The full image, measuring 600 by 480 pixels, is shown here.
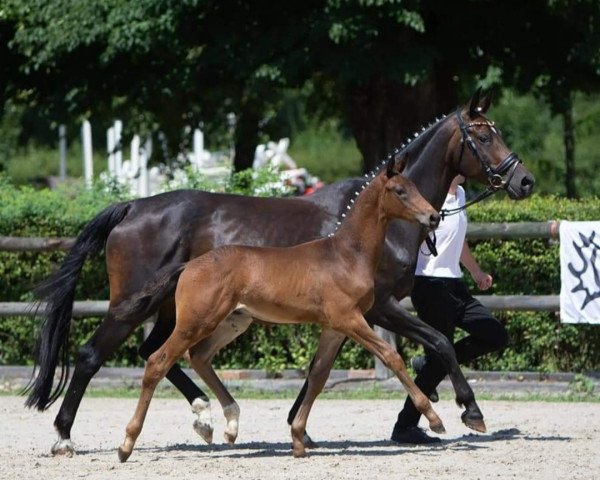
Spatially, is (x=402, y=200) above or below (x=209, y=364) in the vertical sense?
above

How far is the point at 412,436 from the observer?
8.20 m

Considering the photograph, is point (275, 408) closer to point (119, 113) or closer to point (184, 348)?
point (184, 348)

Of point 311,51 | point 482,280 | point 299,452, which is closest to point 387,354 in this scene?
point 299,452

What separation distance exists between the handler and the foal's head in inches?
35.3

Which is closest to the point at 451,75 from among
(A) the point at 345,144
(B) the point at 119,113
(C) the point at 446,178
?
(B) the point at 119,113

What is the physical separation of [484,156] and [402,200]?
109 cm

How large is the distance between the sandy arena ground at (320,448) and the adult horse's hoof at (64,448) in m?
0.06

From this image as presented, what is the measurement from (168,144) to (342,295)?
13734 millimetres

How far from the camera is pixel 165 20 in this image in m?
14.9

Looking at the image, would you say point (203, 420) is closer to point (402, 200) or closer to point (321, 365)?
point (321, 365)

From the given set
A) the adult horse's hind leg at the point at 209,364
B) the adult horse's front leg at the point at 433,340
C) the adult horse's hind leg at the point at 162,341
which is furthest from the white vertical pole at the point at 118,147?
the adult horse's front leg at the point at 433,340

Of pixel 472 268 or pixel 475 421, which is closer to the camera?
pixel 475 421

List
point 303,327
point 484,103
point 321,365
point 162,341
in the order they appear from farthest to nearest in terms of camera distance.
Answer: point 303,327 → point 162,341 → point 484,103 → point 321,365

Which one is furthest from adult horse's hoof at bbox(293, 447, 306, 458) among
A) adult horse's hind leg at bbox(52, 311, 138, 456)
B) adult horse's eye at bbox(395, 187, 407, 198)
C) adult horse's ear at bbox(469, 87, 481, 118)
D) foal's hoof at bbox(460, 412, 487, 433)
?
adult horse's ear at bbox(469, 87, 481, 118)
